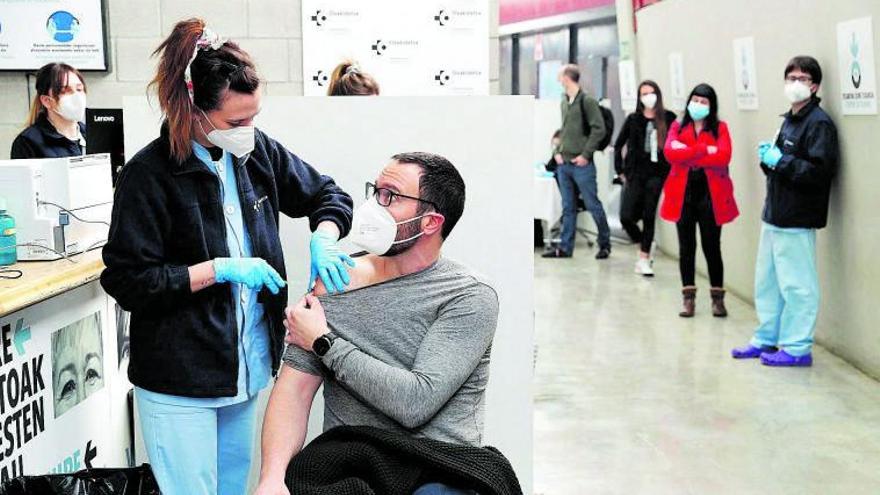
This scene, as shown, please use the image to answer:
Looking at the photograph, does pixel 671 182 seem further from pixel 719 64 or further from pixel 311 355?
pixel 311 355

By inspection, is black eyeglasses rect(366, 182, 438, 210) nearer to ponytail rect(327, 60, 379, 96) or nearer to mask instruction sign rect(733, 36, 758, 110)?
ponytail rect(327, 60, 379, 96)

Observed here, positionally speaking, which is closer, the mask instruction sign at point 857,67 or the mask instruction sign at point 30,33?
the mask instruction sign at point 857,67

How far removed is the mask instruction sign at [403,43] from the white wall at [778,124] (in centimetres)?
178

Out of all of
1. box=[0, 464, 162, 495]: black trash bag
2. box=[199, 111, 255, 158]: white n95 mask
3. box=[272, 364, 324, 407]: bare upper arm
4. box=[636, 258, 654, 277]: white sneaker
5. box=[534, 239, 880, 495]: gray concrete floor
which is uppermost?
box=[199, 111, 255, 158]: white n95 mask

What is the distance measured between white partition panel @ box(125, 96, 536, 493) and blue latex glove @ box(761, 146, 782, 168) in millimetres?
2814

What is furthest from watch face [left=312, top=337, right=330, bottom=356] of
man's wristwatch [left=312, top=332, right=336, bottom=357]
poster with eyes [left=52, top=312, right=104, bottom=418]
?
poster with eyes [left=52, top=312, right=104, bottom=418]

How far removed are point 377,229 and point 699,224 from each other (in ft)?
14.8

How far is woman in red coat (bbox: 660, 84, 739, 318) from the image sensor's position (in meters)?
6.46

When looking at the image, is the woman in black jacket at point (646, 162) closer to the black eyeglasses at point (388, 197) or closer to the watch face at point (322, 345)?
the black eyeglasses at point (388, 197)

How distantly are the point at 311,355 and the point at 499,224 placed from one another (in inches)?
34.8

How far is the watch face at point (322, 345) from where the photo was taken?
2.21 m

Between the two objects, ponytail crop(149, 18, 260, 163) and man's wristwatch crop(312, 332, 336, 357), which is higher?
ponytail crop(149, 18, 260, 163)

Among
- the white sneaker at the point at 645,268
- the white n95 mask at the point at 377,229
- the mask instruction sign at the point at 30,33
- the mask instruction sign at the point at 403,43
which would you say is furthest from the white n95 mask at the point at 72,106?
the white sneaker at the point at 645,268

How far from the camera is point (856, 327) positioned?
559 cm
